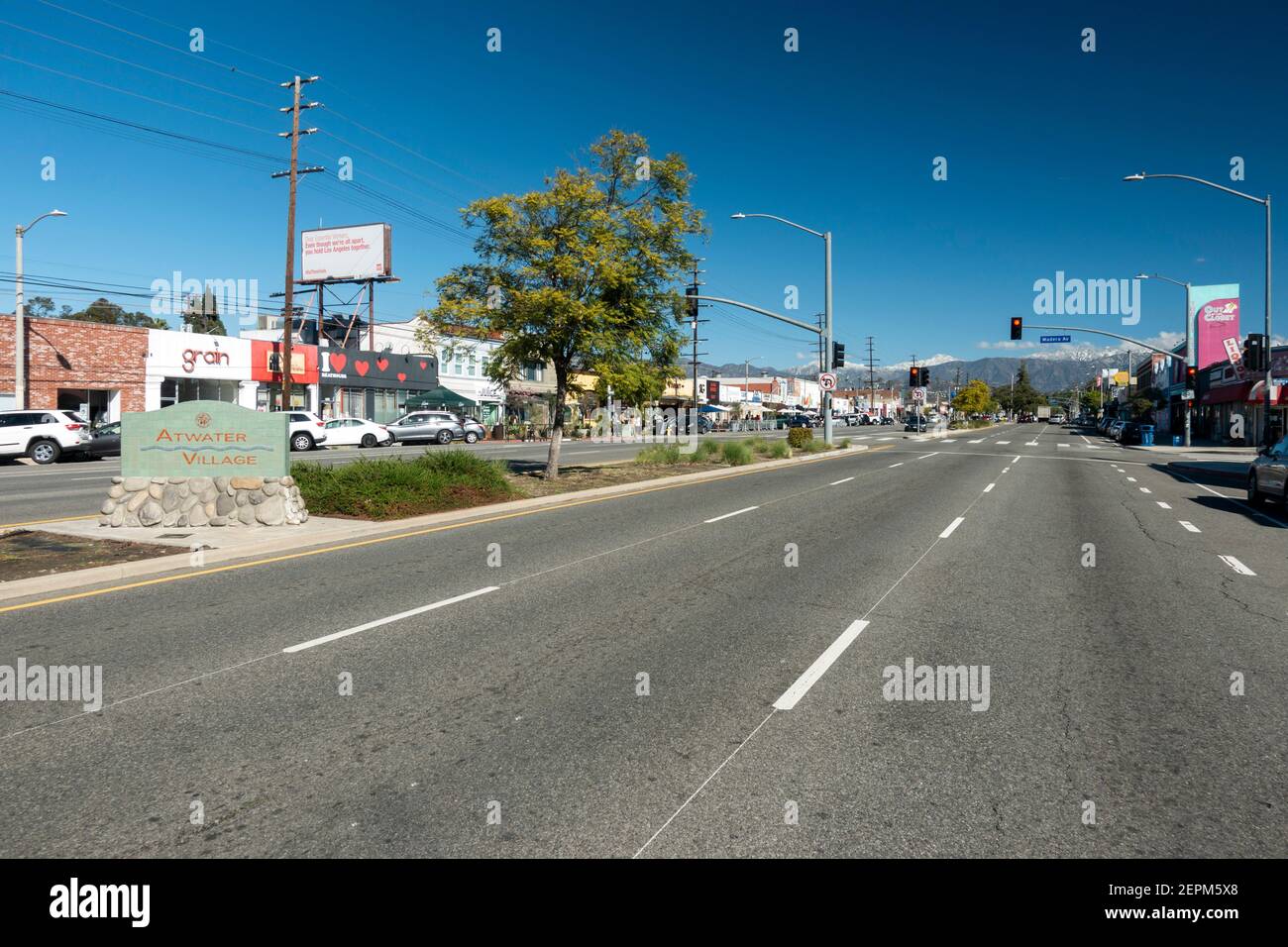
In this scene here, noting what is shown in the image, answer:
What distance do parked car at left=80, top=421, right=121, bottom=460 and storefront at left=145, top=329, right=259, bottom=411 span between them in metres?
7.77

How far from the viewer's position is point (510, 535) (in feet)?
42.8

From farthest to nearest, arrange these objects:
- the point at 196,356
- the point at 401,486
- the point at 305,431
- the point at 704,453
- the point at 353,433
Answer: the point at 196,356 → the point at 353,433 → the point at 305,431 → the point at 704,453 → the point at 401,486

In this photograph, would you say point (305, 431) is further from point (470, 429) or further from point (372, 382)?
point (372, 382)

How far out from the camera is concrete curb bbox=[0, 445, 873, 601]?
8.91 metres

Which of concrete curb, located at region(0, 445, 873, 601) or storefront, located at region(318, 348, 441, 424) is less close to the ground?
storefront, located at region(318, 348, 441, 424)

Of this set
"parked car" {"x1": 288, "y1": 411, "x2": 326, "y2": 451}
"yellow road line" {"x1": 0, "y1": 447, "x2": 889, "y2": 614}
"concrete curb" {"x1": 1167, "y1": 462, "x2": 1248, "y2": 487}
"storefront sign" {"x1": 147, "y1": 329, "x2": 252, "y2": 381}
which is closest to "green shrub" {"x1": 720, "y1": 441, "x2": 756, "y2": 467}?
"yellow road line" {"x1": 0, "y1": 447, "x2": 889, "y2": 614}

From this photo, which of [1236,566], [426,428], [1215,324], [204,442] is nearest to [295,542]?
[204,442]

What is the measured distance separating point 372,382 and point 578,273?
36.8 metres

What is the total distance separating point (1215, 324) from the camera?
70438 millimetres

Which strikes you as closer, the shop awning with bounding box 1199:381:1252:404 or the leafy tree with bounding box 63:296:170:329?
the shop awning with bounding box 1199:381:1252:404

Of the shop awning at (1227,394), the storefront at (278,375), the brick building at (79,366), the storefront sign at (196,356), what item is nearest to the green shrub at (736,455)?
the brick building at (79,366)

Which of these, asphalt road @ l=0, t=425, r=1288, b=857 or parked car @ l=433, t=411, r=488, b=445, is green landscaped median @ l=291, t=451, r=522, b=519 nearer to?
asphalt road @ l=0, t=425, r=1288, b=857
